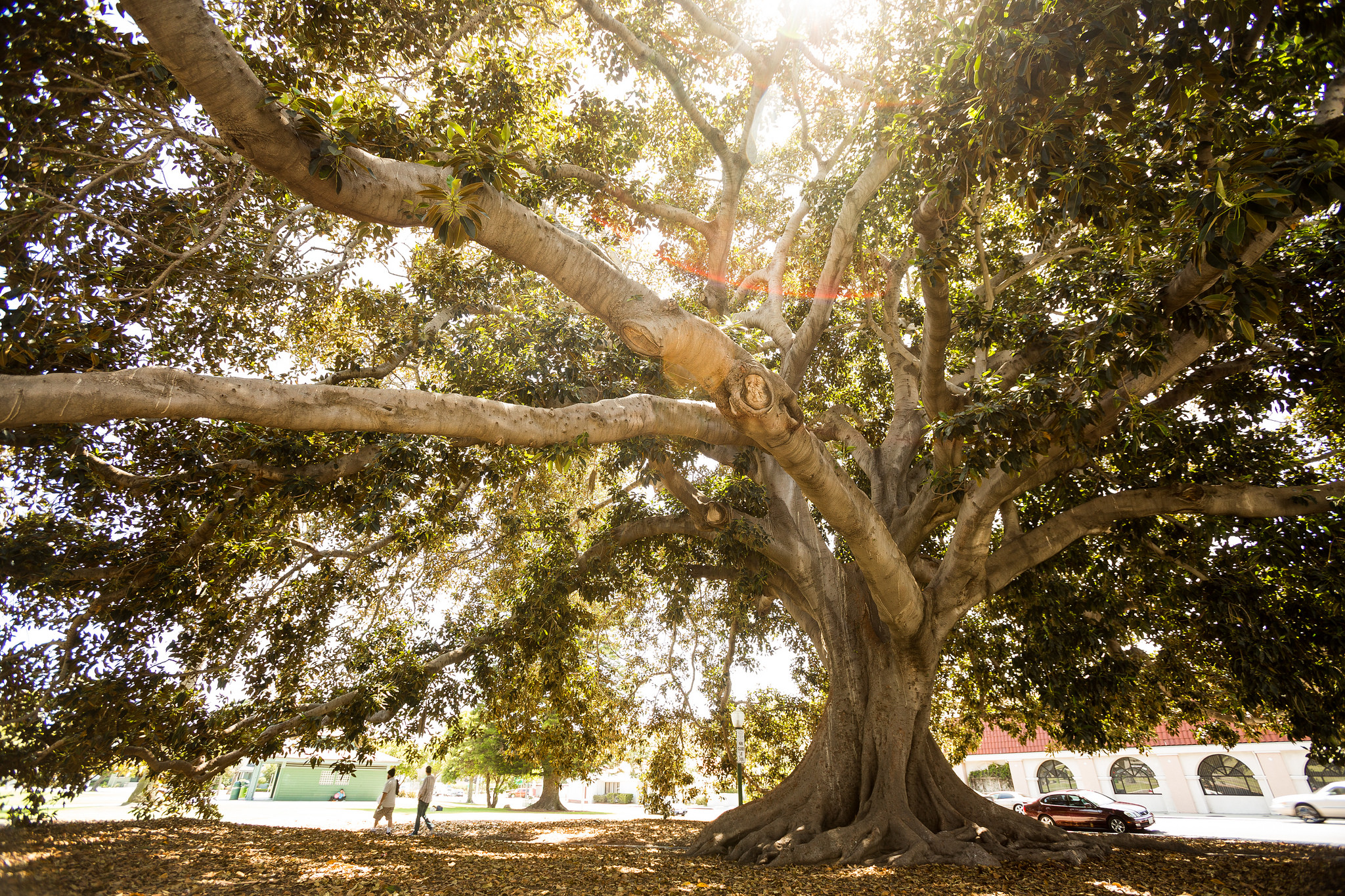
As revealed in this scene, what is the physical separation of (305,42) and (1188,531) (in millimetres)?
11291

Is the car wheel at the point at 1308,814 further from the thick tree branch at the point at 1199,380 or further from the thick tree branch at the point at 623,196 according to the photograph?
the thick tree branch at the point at 623,196

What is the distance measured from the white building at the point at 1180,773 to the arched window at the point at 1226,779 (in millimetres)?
19

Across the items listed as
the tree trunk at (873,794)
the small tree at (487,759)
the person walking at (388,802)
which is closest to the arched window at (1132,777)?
the tree trunk at (873,794)

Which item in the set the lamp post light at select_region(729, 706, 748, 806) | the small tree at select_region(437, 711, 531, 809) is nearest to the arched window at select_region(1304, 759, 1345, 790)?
the lamp post light at select_region(729, 706, 748, 806)

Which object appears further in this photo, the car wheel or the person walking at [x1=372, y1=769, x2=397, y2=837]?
the car wheel

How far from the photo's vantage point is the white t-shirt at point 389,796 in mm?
10523

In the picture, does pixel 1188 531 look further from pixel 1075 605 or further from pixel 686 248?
pixel 686 248

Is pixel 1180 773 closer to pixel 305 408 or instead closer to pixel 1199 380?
pixel 1199 380

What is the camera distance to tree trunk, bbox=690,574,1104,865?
6496mm

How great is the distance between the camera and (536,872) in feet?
19.3

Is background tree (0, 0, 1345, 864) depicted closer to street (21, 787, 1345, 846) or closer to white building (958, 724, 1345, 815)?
street (21, 787, 1345, 846)

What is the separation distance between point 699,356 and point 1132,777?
2502 cm

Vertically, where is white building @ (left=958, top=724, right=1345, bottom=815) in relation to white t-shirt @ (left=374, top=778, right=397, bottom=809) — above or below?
below

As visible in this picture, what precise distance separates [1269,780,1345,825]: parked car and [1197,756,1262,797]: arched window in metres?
1.80
